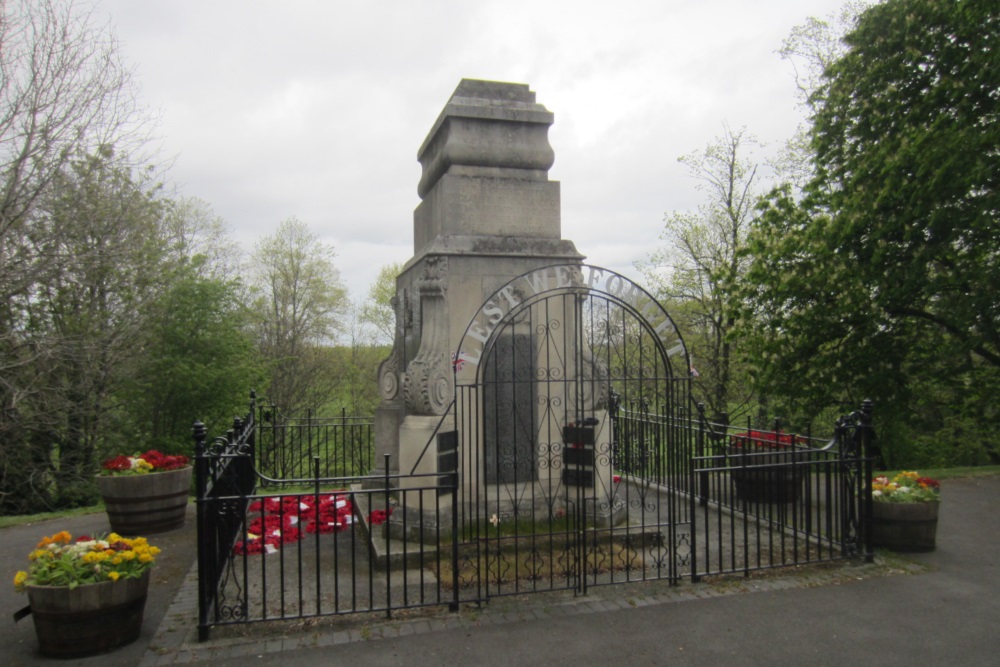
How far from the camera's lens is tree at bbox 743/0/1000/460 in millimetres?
10758

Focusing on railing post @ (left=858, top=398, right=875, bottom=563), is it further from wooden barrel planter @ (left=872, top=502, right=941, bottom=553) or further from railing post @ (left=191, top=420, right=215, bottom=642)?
railing post @ (left=191, top=420, right=215, bottom=642)

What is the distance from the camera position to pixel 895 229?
11680mm

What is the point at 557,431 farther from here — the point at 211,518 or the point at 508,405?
the point at 211,518

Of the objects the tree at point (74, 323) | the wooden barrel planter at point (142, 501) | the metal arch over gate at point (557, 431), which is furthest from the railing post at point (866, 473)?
the tree at point (74, 323)

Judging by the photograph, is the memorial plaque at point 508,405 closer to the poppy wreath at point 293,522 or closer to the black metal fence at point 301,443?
the poppy wreath at point 293,522

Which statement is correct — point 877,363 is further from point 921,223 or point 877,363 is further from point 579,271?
point 579,271

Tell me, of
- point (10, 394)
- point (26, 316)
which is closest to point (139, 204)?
point (26, 316)

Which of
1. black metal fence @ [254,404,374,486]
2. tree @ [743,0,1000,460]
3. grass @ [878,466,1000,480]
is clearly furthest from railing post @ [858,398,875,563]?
tree @ [743,0,1000,460]

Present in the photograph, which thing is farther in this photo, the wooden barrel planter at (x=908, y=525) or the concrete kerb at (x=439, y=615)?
the wooden barrel planter at (x=908, y=525)

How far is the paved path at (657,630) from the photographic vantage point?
15.0 feet

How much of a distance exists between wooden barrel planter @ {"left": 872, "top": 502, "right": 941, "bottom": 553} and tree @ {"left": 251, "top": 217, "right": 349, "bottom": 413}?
61.2 ft

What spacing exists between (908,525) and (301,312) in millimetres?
21384

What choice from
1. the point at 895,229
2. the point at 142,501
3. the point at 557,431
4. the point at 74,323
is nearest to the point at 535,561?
the point at 557,431

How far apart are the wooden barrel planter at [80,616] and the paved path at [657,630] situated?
0.33 feet
